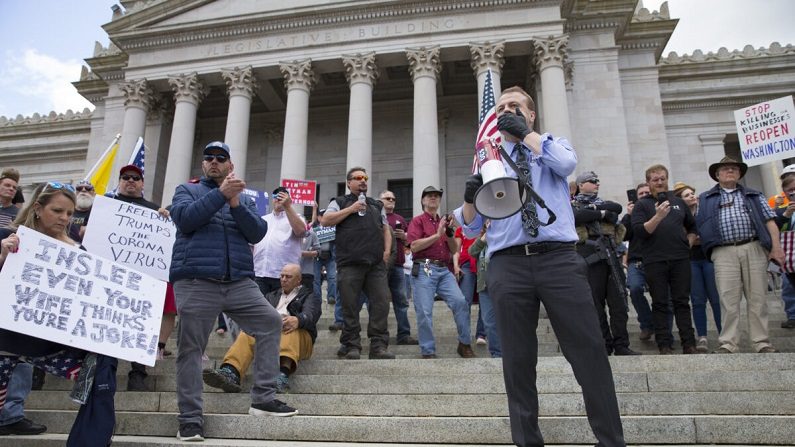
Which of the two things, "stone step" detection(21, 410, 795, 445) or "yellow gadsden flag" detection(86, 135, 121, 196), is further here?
"yellow gadsden flag" detection(86, 135, 121, 196)

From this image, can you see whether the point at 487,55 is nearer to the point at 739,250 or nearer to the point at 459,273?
the point at 459,273

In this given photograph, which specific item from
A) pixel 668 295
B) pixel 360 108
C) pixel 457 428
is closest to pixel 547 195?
pixel 457 428

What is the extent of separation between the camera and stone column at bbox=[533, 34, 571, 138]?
17609mm

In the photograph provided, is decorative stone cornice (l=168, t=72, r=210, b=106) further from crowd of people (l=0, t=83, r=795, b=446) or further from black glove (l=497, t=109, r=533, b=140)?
black glove (l=497, t=109, r=533, b=140)

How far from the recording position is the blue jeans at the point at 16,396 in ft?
14.4

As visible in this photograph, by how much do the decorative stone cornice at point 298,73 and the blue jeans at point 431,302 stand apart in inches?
581

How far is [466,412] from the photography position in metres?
4.59

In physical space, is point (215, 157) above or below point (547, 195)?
above

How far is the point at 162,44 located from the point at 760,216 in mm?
22131

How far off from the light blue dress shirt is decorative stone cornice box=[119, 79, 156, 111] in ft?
70.8

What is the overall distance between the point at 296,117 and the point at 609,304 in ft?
51.0

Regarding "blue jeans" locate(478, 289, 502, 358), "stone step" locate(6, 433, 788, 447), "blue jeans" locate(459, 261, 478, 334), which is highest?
"blue jeans" locate(459, 261, 478, 334)

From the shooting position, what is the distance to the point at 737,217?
6367 mm

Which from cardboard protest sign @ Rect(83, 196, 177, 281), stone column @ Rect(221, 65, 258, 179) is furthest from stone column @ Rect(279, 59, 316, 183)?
cardboard protest sign @ Rect(83, 196, 177, 281)
